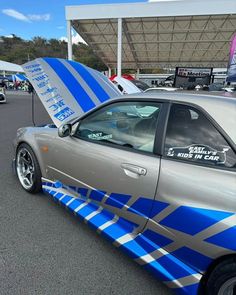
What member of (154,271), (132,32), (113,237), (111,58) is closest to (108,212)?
(113,237)

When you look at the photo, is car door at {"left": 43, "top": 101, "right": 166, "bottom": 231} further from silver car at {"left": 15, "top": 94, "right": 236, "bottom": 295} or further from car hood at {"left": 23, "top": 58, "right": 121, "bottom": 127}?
car hood at {"left": 23, "top": 58, "right": 121, "bottom": 127}

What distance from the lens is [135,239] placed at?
214 cm

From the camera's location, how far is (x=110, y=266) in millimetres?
2389

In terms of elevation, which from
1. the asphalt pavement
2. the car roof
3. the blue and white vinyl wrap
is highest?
the car roof

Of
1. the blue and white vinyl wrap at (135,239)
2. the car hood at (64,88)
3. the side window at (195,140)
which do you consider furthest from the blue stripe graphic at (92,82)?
the side window at (195,140)

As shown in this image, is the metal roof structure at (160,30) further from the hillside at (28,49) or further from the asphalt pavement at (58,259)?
the hillside at (28,49)

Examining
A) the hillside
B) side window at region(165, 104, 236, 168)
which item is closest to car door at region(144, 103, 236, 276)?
side window at region(165, 104, 236, 168)

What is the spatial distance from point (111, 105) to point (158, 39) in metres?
24.8

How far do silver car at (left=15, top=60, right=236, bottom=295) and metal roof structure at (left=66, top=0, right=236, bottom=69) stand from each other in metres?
14.7

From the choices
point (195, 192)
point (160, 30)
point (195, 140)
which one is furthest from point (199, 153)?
A: point (160, 30)

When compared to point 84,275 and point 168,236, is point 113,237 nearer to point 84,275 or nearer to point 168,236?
point 84,275

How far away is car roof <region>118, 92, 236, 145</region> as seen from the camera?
1.73 meters

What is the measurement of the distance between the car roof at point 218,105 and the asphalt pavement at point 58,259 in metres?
1.37

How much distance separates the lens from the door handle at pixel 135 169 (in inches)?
79.7
